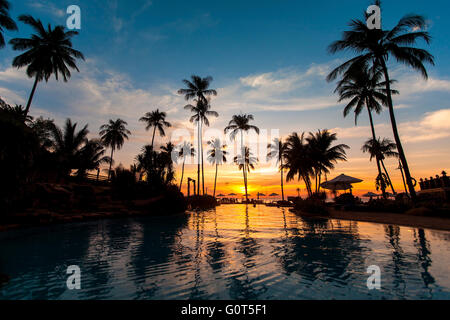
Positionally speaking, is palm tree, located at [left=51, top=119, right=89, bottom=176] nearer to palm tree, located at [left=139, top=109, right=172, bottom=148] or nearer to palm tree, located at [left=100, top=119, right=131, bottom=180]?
palm tree, located at [left=139, top=109, right=172, bottom=148]

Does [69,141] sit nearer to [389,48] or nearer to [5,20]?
[5,20]

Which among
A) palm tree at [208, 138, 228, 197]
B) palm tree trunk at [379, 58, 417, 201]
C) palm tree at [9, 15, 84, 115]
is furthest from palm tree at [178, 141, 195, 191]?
palm tree trunk at [379, 58, 417, 201]

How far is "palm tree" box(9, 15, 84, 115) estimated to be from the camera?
19.9m

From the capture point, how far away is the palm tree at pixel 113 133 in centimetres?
4084

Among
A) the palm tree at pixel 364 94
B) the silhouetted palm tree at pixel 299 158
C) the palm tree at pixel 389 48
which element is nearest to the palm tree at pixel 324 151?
the silhouetted palm tree at pixel 299 158

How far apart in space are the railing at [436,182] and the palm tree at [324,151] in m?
8.51

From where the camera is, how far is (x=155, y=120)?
1483 inches

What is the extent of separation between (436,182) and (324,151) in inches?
467

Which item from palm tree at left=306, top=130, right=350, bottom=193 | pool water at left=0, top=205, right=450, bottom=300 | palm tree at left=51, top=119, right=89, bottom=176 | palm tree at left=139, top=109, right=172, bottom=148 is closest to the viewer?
pool water at left=0, top=205, right=450, bottom=300

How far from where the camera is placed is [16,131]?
4582 mm

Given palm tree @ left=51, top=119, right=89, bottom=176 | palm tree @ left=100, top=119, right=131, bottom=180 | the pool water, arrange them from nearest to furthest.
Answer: the pool water
palm tree @ left=51, top=119, right=89, bottom=176
palm tree @ left=100, top=119, right=131, bottom=180

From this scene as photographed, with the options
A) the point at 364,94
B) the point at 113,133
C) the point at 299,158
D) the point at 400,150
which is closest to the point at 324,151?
the point at 299,158

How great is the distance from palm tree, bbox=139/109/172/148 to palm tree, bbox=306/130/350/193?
976 inches

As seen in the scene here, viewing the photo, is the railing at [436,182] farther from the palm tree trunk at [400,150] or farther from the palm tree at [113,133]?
the palm tree at [113,133]
